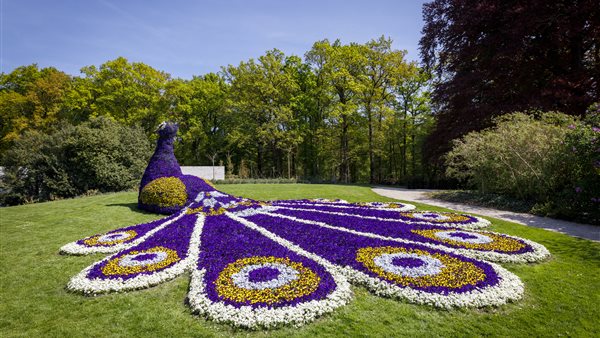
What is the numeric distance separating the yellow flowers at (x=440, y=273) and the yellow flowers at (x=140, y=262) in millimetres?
4013

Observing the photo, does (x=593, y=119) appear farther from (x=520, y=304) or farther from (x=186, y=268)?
(x=186, y=268)

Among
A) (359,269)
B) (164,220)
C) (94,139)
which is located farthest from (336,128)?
(359,269)

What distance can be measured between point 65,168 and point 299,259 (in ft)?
70.7

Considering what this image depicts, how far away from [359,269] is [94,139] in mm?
21463

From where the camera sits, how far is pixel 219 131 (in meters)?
40.6

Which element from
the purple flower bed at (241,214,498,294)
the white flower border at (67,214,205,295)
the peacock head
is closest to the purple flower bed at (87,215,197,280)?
the white flower border at (67,214,205,295)

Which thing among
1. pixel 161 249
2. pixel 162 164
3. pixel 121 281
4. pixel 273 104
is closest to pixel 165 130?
pixel 162 164

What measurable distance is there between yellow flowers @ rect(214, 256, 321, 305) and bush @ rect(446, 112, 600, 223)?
9248 mm

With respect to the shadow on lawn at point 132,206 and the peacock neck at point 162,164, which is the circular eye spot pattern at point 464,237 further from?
the shadow on lawn at point 132,206

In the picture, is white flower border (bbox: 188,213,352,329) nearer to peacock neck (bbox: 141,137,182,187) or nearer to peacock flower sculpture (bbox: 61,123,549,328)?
peacock flower sculpture (bbox: 61,123,549,328)

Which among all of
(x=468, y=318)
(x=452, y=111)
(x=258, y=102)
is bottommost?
(x=468, y=318)

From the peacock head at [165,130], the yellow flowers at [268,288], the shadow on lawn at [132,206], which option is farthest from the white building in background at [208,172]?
the yellow flowers at [268,288]

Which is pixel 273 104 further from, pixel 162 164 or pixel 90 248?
pixel 90 248

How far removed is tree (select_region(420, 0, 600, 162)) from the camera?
14.1m
